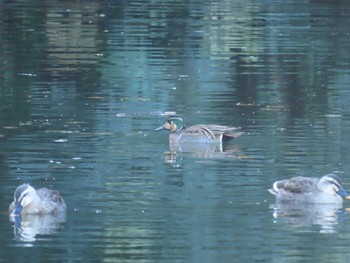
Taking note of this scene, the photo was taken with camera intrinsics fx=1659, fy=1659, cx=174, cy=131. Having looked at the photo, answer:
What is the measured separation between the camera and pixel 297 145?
761 inches

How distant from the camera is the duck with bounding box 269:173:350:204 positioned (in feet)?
50.8

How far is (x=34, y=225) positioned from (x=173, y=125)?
5.70 m

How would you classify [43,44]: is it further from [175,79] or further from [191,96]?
[191,96]

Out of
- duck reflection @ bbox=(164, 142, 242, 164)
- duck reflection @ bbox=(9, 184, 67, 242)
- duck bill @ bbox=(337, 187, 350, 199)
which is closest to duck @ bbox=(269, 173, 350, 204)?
duck bill @ bbox=(337, 187, 350, 199)

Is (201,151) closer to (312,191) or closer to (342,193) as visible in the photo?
(312,191)

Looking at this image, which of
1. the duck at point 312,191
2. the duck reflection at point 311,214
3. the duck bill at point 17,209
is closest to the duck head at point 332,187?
the duck at point 312,191

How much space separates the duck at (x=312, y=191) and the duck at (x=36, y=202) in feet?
7.03

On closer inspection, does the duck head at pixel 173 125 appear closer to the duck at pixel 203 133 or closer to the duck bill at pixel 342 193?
the duck at pixel 203 133

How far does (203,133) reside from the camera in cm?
1978

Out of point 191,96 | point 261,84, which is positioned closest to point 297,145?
point 191,96

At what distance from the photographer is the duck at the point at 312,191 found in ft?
50.8

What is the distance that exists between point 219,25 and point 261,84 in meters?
15.4

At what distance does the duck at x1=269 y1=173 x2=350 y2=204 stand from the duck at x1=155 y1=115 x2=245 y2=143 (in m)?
4.01

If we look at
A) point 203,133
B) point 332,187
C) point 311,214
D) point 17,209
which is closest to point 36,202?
point 17,209
